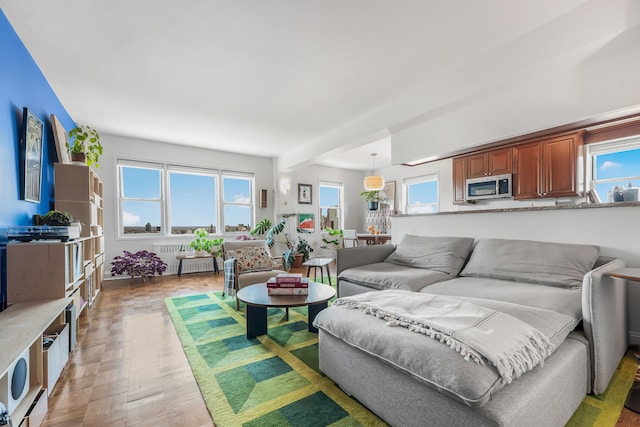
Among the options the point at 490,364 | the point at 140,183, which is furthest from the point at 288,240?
the point at 490,364

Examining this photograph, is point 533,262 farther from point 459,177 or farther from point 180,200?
point 180,200

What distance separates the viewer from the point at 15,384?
4.24ft

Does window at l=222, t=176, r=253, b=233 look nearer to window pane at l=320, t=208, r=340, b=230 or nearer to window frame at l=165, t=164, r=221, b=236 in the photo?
window frame at l=165, t=164, r=221, b=236

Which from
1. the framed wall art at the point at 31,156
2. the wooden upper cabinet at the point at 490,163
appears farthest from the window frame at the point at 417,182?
the framed wall art at the point at 31,156

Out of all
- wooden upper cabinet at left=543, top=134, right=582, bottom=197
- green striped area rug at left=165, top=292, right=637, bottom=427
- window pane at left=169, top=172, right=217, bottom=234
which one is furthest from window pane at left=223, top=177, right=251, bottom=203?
wooden upper cabinet at left=543, top=134, right=582, bottom=197

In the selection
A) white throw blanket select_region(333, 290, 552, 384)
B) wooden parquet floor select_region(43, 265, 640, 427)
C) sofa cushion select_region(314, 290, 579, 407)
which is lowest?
wooden parquet floor select_region(43, 265, 640, 427)

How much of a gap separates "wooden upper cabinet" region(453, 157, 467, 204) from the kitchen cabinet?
0.82 m

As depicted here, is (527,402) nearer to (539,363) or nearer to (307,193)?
(539,363)

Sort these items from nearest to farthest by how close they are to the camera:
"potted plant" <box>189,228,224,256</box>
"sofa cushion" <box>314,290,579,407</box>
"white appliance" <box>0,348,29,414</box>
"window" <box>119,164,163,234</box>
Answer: "sofa cushion" <box>314,290,579,407</box>, "white appliance" <box>0,348,29,414</box>, "window" <box>119,164,163,234</box>, "potted plant" <box>189,228,224,256</box>

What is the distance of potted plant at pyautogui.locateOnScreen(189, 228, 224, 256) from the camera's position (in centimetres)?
547

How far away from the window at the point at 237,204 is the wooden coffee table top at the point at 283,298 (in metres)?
3.86

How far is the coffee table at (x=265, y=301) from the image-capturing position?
222 cm

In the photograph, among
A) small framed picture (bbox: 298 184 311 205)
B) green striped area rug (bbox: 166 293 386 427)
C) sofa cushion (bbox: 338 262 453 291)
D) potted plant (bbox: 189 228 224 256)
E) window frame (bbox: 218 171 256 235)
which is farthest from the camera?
small framed picture (bbox: 298 184 311 205)

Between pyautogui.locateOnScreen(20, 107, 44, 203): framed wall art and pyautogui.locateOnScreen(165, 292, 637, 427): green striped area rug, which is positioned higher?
pyautogui.locateOnScreen(20, 107, 44, 203): framed wall art
